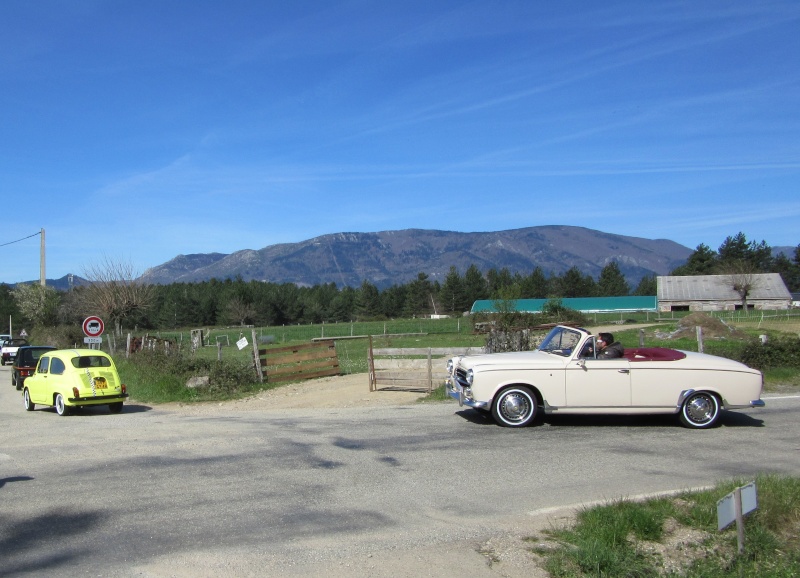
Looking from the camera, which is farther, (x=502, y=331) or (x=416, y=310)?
(x=416, y=310)

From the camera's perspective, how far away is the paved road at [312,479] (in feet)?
21.0

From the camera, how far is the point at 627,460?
9688 mm

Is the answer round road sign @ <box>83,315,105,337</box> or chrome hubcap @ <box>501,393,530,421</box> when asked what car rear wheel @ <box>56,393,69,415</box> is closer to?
round road sign @ <box>83,315,105,337</box>

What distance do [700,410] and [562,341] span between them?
2.48 meters

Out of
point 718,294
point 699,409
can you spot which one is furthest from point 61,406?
point 718,294

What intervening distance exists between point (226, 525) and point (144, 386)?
1686 cm

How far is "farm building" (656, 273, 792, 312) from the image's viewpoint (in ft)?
313

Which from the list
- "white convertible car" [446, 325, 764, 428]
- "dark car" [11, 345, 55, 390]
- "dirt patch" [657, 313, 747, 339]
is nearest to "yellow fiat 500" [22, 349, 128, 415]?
"dark car" [11, 345, 55, 390]

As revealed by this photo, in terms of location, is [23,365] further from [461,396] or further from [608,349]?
Result: [608,349]

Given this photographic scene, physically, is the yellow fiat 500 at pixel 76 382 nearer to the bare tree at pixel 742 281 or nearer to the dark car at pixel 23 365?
the dark car at pixel 23 365

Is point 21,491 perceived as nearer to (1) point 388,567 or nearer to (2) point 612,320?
(1) point 388,567

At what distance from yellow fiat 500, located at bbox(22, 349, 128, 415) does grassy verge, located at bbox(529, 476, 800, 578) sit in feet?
45.6

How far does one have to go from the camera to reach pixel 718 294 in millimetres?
97625

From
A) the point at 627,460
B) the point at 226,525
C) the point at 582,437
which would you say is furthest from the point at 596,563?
the point at 582,437
